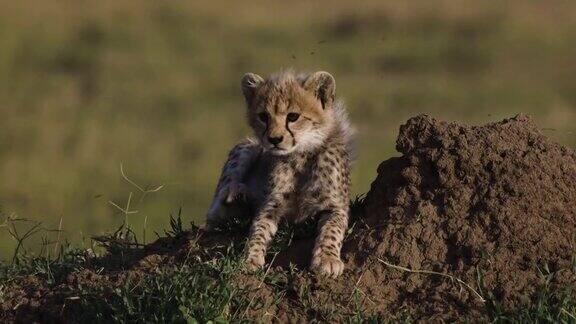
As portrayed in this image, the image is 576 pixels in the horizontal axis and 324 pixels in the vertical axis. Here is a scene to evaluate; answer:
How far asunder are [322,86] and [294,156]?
1.18 ft

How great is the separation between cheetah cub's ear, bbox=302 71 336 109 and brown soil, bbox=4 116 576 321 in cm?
46

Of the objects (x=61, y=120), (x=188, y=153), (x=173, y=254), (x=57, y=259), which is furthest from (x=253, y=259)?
(x=61, y=120)

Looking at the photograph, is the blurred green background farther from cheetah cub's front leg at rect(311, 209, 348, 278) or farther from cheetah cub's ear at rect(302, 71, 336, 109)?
cheetah cub's front leg at rect(311, 209, 348, 278)

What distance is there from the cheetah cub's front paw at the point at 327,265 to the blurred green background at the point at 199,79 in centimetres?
463

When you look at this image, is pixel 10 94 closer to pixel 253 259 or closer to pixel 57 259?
pixel 57 259

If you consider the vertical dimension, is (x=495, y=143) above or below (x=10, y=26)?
below

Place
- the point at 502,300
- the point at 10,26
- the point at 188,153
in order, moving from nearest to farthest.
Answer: the point at 502,300, the point at 188,153, the point at 10,26

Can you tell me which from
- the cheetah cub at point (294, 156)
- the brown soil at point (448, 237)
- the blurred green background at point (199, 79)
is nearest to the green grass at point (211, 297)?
the brown soil at point (448, 237)

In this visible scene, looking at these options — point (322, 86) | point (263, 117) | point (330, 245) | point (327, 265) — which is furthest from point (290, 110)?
point (327, 265)

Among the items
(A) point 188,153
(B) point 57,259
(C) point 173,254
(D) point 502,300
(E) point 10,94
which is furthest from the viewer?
(E) point 10,94

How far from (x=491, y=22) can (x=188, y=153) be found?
23.6 feet

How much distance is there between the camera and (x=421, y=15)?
61.0 ft

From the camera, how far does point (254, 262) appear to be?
5.12 m

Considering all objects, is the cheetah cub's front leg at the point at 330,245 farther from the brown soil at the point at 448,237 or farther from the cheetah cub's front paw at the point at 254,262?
the cheetah cub's front paw at the point at 254,262
